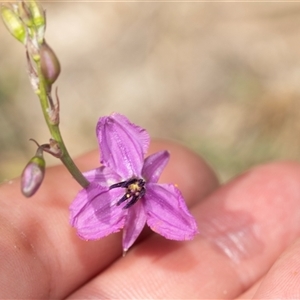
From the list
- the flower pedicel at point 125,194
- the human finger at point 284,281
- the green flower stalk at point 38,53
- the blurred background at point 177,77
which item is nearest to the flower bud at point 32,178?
the green flower stalk at point 38,53

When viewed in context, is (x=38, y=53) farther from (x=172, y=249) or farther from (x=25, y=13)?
(x=172, y=249)

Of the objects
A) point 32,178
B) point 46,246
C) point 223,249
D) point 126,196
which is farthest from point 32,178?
point 223,249

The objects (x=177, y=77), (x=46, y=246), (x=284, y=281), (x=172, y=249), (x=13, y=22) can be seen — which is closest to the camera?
(x=13, y=22)

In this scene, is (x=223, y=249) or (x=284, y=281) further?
(x=223, y=249)

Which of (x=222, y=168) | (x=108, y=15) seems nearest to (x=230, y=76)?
(x=222, y=168)

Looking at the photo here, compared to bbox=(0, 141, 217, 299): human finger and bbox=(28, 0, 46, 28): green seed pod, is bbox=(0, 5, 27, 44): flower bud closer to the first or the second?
bbox=(28, 0, 46, 28): green seed pod

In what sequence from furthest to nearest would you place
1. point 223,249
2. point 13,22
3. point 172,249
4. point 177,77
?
1. point 177,77
2. point 223,249
3. point 172,249
4. point 13,22

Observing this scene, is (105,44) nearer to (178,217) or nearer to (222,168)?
(222,168)


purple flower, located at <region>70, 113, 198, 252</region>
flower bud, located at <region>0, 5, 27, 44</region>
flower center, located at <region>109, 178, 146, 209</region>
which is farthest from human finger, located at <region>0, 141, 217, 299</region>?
flower bud, located at <region>0, 5, 27, 44</region>
